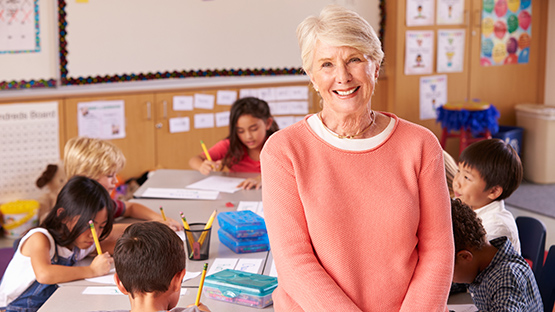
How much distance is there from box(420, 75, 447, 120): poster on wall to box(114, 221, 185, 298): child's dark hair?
14.1 ft

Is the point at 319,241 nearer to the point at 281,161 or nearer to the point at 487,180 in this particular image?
the point at 281,161

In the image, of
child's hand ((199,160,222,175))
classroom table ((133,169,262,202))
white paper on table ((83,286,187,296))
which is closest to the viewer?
white paper on table ((83,286,187,296))

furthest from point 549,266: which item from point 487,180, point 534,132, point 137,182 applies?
point 534,132

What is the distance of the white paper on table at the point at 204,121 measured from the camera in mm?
4832

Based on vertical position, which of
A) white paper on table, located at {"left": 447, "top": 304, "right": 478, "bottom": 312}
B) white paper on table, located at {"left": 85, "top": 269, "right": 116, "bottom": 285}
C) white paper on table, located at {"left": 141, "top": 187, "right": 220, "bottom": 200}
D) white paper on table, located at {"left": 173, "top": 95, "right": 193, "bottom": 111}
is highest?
white paper on table, located at {"left": 173, "top": 95, "right": 193, "bottom": 111}

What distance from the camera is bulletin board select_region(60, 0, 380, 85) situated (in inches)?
172

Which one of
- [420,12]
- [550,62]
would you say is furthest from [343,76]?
[550,62]

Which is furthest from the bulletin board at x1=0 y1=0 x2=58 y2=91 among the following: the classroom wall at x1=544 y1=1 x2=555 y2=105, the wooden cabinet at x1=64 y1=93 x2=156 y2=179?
the classroom wall at x1=544 y1=1 x2=555 y2=105

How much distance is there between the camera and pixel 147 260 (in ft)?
5.19

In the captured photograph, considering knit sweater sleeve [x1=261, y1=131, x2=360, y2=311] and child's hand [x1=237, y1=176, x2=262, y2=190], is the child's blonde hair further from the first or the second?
knit sweater sleeve [x1=261, y1=131, x2=360, y2=311]

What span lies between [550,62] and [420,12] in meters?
1.51

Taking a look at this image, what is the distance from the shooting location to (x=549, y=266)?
2205 millimetres

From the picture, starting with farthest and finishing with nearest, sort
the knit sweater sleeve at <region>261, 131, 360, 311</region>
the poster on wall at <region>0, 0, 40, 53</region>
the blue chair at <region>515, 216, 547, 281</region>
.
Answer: the poster on wall at <region>0, 0, 40, 53</region> < the blue chair at <region>515, 216, 547, 281</region> < the knit sweater sleeve at <region>261, 131, 360, 311</region>

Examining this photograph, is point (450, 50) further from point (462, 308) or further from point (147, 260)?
point (147, 260)
